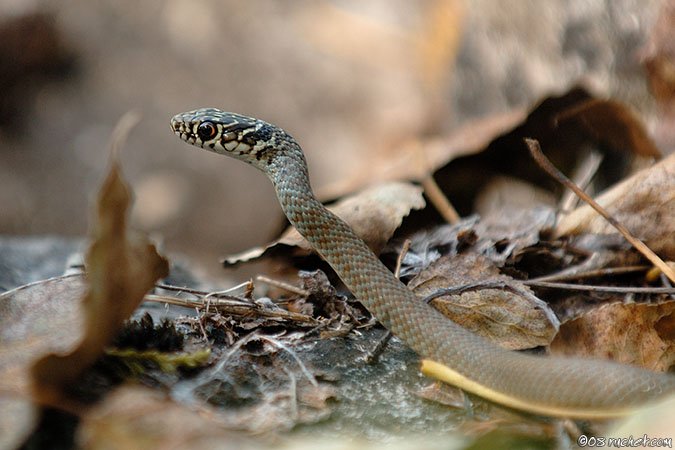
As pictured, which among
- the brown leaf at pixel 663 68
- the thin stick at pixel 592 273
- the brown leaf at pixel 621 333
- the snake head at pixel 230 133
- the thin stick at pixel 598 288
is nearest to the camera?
the brown leaf at pixel 621 333

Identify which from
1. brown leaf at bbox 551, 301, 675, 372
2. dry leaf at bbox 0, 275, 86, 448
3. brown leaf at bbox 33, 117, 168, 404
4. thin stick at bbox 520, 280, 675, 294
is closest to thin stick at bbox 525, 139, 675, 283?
thin stick at bbox 520, 280, 675, 294

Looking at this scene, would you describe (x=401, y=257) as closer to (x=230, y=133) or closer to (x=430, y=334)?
(x=430, y=334)

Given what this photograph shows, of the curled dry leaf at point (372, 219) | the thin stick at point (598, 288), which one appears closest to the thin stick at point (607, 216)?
the thin stick at point (598, 288)

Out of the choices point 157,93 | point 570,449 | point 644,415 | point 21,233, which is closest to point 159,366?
point 570,449

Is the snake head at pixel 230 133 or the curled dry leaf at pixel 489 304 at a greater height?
the snake head at pixel 230 133

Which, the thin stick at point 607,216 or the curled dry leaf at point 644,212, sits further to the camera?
the curled dry leaf at point 644,212

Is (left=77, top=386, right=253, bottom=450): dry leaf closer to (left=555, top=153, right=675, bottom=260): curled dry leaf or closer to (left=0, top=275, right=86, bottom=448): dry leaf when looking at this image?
(left=0, top=275, right=86, bottom=448): dry leaf

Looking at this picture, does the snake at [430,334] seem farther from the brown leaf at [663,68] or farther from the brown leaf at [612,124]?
the brown leaf at [663,68]
